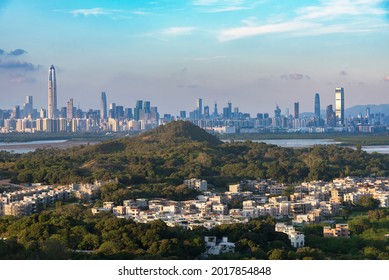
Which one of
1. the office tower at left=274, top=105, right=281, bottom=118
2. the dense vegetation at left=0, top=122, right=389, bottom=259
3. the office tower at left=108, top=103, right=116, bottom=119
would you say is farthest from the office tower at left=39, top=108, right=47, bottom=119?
the dense vegetation at left=0, top=122, right=389, bottom=259

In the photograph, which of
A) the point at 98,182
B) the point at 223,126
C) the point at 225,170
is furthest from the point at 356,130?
the point at 98,182

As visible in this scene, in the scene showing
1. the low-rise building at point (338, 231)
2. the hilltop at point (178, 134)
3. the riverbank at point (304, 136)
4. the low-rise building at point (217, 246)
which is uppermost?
the hilltop at point (178, 134)

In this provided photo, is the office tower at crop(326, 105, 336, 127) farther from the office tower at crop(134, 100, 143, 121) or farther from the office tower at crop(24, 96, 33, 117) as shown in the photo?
the office tower at crop(24, 96, 33, 117)

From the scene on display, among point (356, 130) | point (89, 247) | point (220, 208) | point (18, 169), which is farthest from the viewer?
point (356, 130)

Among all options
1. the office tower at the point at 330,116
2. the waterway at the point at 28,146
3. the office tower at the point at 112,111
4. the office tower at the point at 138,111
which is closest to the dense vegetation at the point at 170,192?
the office tower at the point at 138,111

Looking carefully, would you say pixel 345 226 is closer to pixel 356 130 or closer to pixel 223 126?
pixel 223 126

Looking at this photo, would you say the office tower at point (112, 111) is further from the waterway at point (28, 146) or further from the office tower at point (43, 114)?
the office tower at point (43, 114)
